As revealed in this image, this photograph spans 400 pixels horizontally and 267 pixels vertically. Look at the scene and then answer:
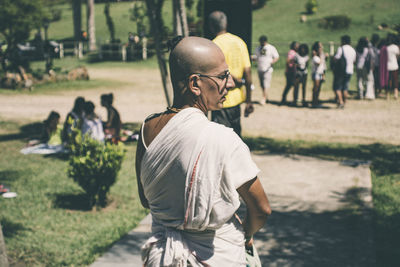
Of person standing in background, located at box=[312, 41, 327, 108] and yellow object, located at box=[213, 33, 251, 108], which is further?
person standing in background, located at box=[312, 41, 327, 108]

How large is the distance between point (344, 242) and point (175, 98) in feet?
11.1

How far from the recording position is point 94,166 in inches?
230

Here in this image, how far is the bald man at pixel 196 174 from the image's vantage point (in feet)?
6.41

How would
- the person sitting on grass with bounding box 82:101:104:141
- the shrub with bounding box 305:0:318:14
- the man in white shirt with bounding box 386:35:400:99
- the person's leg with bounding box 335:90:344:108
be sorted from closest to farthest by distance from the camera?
the person sitting on grass with bounding box 82:101:104:141, the person's leg with bounding box 335:90:344:108, the man in white shirt with bounding box 386:35:400:99, the shrub with bounding box 305:0:318:14

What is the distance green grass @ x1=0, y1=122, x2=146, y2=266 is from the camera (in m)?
4.84

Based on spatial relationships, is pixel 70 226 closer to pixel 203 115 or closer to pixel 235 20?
pixel 235 20

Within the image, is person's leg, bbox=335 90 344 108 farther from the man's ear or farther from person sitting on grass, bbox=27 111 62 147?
the man's ear

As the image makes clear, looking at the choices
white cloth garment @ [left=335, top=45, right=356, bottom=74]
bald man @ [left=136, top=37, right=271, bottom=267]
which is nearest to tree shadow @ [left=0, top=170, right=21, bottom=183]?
bald man @ [left=136, top=37, right=271, bottom=267]

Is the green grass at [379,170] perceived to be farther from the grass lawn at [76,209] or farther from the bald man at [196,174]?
the bald man at [196,174]

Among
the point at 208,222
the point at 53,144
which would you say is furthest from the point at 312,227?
the point at 53,144

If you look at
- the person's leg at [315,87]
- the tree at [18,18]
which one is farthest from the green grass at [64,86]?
the person's leg at [315,87]

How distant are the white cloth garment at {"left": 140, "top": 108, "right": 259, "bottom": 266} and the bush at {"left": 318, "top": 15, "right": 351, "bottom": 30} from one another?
94.3 ft

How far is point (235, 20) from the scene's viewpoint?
4625 mm

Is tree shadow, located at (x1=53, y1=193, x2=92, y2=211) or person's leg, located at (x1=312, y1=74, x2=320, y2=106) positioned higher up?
person's leg, located at (x1=312, y1=74, x2=320, y2=106)
